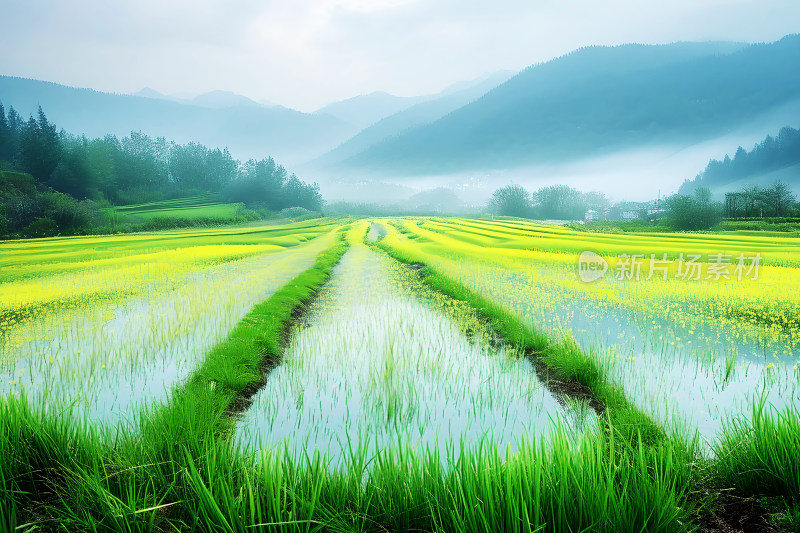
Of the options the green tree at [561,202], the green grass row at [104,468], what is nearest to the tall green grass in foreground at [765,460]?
the green grass row at [104,468]

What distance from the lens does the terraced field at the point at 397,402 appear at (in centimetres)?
292

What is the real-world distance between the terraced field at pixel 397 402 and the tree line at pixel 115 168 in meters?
6.18

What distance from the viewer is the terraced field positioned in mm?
2922

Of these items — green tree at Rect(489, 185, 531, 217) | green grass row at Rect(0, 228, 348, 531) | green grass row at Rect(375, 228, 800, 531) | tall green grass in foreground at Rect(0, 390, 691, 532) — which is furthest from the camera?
green tree at Rect(489, 185, 531, 217)

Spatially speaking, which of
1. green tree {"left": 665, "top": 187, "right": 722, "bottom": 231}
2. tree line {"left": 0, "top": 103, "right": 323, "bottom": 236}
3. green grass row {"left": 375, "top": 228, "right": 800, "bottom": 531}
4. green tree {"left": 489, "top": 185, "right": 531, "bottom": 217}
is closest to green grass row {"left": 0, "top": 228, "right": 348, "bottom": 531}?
green grass row {"left": 375, "top": 228, "right": 800, "bottom": 531}

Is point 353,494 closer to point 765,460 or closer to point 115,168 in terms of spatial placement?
point 765,460

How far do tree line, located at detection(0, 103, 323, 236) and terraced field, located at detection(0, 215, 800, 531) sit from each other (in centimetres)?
618

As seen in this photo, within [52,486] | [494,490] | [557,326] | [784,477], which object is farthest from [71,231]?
[784,477]

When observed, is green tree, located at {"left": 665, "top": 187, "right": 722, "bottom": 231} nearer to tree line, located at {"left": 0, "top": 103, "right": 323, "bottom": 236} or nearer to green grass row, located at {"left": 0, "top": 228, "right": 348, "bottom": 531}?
tree line, located at {"left": 0, "top": 103, "right": 323, "bottom": 236}

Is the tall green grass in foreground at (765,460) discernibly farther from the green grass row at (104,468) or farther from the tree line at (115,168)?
the tree line at (115,168)

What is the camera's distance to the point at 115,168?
3069 centimetres

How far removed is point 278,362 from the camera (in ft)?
24.4

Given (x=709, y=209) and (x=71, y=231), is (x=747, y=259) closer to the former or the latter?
(x=71, y=231)

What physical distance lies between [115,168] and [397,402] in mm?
34411
